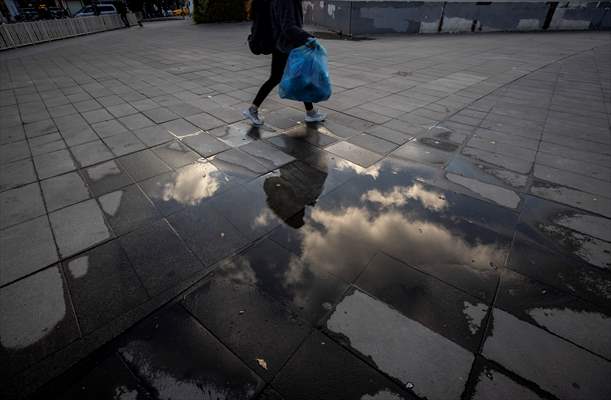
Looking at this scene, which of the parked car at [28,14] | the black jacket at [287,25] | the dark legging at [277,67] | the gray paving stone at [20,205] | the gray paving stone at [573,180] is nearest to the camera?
the gray paving stone at [20,205]

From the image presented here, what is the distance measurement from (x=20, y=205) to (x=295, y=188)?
2.58 meters

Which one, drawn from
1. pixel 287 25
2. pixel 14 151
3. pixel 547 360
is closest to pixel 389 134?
pixel 287 25

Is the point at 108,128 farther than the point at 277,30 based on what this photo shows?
Yes

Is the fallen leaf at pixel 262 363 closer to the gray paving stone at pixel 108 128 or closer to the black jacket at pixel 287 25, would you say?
the black jacket at pixel 287 25

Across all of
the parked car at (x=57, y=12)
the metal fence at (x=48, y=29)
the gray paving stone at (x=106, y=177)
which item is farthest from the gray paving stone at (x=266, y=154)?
the parked car at (x=57, y=12)

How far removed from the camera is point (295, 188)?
293 cm

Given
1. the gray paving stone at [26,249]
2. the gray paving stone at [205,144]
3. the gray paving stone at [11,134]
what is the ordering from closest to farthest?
the gray paving stone at [26,249] < the gray paving stone at [205,144] < the gray paving stone at [11,134]

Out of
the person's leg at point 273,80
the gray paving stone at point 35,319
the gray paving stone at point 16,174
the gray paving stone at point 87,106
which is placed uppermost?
the person's leg at point 273,80

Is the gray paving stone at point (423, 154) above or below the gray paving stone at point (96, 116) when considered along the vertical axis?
below

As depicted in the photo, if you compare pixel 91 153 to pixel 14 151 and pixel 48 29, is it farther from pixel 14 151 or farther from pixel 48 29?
pixel 48 29

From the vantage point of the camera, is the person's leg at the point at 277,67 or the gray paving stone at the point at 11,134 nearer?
the person's leg at the point at 277,67

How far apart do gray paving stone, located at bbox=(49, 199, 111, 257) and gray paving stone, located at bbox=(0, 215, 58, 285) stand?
0.20 ft

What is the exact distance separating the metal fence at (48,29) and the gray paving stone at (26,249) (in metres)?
16.1

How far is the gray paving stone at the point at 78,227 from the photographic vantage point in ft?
7.32
